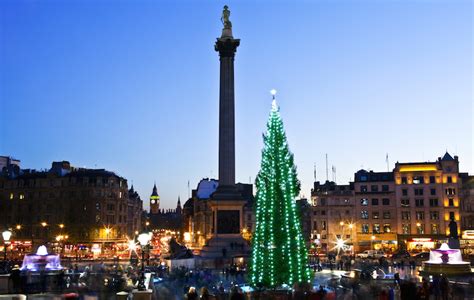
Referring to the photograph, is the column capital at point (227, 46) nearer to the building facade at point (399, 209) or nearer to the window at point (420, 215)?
the building facade at point (399, 209)

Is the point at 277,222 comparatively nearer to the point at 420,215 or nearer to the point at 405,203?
the point at 405,203

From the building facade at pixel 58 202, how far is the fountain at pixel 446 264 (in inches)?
2601

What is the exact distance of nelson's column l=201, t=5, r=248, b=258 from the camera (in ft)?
199

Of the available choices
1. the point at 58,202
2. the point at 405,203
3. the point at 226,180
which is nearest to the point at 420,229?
the point at 405,203

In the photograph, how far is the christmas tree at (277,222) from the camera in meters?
28.8

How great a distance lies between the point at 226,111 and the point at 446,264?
34.4 metres

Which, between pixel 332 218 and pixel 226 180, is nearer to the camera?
pixel 226 180

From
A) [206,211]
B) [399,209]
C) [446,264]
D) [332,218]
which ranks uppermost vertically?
[206,211]

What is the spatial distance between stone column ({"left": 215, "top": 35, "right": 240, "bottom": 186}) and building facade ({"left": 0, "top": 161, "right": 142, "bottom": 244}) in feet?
125

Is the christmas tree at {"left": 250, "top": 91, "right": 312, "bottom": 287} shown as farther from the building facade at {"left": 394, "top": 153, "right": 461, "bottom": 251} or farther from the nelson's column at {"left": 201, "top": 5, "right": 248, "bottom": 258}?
the building facade at {"left": 394, "top": 153, "right": 461, "bottom": 251}

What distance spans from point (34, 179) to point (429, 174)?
7397cm

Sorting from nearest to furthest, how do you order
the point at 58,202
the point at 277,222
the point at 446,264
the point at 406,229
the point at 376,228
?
the point at 277,222
the point at 446,264
the point at 406,229
the point at 376,228
the point at 58,202

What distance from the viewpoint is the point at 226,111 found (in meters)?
66.0

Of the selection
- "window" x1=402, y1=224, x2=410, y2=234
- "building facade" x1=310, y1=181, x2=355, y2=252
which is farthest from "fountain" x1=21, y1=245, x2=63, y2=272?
"window" x1=402, y1=224, x2=410, y2=234
